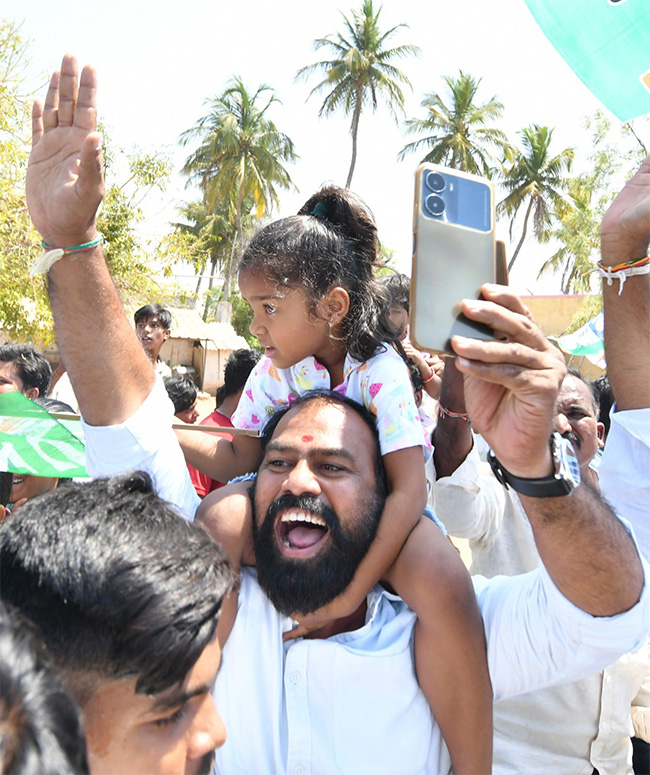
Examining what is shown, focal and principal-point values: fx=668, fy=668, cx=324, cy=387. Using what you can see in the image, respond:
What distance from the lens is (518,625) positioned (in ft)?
5.56

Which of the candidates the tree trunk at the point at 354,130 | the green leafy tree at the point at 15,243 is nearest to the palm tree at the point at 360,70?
the tree trunk at the point at 354,130

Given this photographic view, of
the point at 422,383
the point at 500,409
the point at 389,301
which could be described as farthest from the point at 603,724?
the point at 422,383

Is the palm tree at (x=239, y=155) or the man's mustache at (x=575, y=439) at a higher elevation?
the palm tree at (x=239, y=155)

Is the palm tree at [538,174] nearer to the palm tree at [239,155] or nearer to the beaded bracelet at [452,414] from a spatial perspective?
the palm tree at [239,155]

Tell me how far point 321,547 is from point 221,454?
67 centimetres

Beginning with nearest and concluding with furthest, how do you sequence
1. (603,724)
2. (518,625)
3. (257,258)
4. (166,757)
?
(166,757)
(518,625)
(603,724)
(257,258)

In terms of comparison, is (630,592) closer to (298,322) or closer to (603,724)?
(603,724)

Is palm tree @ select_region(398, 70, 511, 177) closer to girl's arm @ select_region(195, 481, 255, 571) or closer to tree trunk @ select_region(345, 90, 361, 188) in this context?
tree trunk @ select_region(345, 90, 361, 188)

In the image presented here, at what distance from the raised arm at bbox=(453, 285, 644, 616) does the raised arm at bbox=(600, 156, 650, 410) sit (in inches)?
25.6

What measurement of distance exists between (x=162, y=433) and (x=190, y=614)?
2.54 ft

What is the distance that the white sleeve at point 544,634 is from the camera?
1.48 m

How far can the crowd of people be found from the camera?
1.04 m

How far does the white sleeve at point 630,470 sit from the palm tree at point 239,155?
94.0 feet

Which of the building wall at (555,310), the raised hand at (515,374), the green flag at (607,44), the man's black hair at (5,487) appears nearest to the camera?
the raised hand at (515,374)
